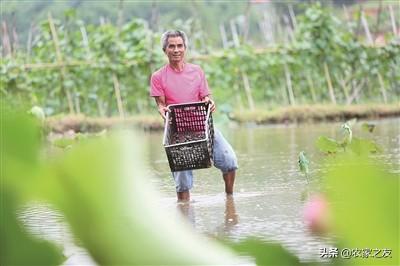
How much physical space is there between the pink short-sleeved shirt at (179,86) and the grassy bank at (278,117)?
803cm

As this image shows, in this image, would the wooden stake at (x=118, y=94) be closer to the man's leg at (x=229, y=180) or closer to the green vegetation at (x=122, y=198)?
the man's leg at (x=229, y=180)

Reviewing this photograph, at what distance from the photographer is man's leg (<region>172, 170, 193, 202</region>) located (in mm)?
5555

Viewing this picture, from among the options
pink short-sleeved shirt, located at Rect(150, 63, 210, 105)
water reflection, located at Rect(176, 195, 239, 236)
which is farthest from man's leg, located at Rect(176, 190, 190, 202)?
pink short-sleeved shirt, located at Rect(150, 63, 210, 105)

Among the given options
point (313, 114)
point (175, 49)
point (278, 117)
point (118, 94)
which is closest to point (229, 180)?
point (175, 49)

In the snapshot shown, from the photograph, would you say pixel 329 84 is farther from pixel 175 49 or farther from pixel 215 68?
pixel 175 49

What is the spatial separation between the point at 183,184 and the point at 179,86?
515 mm

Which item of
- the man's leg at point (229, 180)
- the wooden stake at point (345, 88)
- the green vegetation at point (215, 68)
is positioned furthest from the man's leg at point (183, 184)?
the wooden stake at point (345, 88)

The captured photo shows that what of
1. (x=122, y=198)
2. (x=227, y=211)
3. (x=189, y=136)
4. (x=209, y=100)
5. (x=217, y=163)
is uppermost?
(x=122, y=198)

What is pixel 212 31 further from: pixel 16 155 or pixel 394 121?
pixel 16 155

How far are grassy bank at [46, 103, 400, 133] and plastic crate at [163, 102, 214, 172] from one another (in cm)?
798

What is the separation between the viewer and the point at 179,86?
547 centimetres

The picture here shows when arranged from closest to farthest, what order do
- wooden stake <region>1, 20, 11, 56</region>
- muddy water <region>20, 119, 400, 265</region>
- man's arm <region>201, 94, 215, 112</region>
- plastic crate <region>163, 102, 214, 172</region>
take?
muddy water <region>20, 119, 400, 265</region> → plastic crate <region>163, 102, 214, 172</region> → man's arm <region>201, 94, 215, 112</region> → wooden stake <region>1, 20, 11, 56</region>

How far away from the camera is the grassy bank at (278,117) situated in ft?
44.9

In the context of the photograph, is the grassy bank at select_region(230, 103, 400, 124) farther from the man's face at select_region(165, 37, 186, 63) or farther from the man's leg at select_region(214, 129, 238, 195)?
the man's face at select_region(165, 37, 186, 63)
